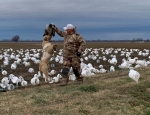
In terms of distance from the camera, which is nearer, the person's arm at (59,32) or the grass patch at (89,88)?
the grass patch at (89,88)

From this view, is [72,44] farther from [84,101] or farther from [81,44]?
[84,101]

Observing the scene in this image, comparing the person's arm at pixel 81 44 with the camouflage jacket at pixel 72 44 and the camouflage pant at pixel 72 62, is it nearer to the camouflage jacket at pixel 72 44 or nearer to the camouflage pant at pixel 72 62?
the camouflage jacket at pixel 72 44

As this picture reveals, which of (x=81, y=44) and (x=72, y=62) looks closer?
(x=81, y=44)

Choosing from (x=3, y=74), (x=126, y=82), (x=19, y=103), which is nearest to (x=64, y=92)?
(x=19, y=103)

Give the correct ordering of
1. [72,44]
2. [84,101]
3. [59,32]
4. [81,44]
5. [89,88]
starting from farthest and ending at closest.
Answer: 1. [59,32]
2. [72,44]
3. [81,44]
4. [89,88]
5. [84,101]

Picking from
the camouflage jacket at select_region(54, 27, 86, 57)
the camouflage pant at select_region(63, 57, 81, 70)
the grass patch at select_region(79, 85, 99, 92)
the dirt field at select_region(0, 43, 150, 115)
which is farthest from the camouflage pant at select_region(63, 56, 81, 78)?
the grass patch at select_region(79, 85, 99, 92)

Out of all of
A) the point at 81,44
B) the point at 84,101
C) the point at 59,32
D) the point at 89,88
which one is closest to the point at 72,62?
the point at 81,44

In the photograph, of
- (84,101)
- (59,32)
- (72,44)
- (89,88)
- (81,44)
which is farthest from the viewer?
(59,32)

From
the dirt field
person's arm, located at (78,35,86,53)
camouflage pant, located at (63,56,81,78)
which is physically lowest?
the dirt field

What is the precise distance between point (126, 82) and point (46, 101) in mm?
3569

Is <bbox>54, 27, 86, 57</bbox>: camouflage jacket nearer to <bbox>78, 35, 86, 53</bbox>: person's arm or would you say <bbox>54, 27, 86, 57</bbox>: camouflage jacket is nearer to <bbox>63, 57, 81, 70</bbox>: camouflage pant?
<bbox>78, 35, 86, 53</bbox>: person's arm

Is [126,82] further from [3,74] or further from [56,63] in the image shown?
[56,63]

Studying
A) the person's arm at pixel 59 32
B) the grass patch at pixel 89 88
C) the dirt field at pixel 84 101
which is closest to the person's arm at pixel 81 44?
the person's arm at pixel 59 32

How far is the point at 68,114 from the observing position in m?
7.77
